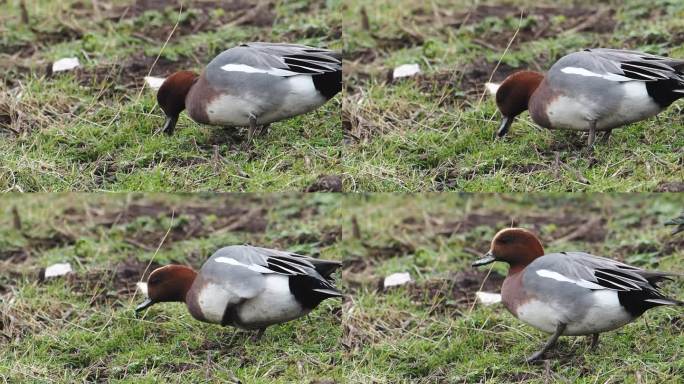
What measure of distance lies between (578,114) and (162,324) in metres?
3.18

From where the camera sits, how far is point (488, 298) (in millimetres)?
8203

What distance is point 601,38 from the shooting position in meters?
8.91

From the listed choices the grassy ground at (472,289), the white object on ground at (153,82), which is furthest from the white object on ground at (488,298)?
the white object on ground at (153,82)

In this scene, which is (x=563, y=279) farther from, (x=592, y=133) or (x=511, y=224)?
(x=511, y=224)

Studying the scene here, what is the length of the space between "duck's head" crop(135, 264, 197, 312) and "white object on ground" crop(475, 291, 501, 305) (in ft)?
6.64

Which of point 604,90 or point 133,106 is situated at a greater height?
point 604,90

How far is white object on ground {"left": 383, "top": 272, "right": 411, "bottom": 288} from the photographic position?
852cm

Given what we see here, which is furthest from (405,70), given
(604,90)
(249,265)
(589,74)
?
(249,265)

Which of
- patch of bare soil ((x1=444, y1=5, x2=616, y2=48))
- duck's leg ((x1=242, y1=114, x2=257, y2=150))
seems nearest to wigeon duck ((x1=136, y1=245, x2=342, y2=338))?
duck's leg ((x1=242, y1=114, x2=257, y2=150))

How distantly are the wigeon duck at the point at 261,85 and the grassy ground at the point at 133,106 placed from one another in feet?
0.86

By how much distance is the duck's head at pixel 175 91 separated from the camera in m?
8.33

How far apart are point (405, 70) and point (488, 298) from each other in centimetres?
195

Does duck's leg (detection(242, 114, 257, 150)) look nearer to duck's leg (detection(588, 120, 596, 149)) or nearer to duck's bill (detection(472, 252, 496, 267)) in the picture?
duck's bill (detection(472, 252, 496, 267))

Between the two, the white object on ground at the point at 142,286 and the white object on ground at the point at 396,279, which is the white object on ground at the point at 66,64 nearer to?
A: the white object on ground at the point at 142,286
